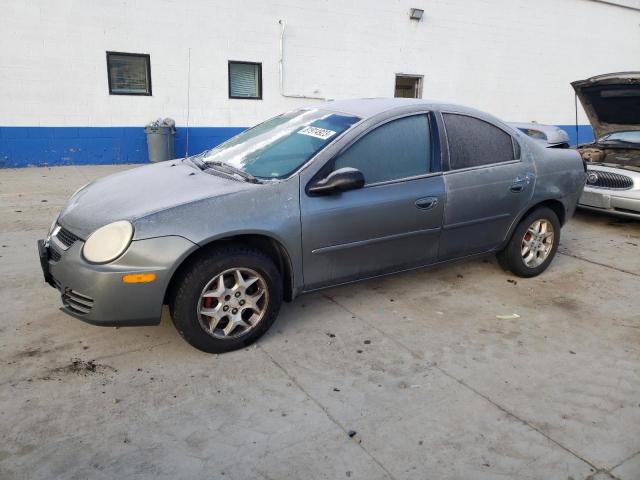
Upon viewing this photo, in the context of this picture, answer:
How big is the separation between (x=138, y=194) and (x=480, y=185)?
255 centimetres

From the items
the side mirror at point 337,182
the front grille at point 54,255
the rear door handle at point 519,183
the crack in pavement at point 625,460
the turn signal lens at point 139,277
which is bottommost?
the crack in pavement at point 625,460

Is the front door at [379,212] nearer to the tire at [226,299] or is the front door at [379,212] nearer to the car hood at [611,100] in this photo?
the tire at [226,299]

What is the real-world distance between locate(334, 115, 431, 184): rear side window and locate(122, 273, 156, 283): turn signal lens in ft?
4.52

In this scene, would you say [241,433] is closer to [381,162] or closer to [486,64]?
[381,162]

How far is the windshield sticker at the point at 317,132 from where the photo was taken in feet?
11.8

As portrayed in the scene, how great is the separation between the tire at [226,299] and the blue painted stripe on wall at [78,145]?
8.31 metres

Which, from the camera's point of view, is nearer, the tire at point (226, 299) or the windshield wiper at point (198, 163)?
the tire at point (226, 299)

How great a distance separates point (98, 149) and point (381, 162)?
27.3 feet

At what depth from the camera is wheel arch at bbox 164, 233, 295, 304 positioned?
3.04 m

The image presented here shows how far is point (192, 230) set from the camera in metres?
2.96

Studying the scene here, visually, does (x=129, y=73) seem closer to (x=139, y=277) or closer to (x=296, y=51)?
(x=296, y=51)

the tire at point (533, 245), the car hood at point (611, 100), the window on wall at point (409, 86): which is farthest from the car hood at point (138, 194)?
the window on wall at point (409, 86)

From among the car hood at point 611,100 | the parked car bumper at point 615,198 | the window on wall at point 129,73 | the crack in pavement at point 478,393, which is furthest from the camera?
the window on wall at point 129,73

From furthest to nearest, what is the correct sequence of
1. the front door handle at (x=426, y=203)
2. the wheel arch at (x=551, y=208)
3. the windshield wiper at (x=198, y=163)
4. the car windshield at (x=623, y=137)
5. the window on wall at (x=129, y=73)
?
the window on wall at (x=129, y=73)
the car windshield at (x=623, y=137)
the wheel arch at (x=551, y=208)
the windshield wiper at (x=198, y=163)
the front door handle at (x=426, y=203)
